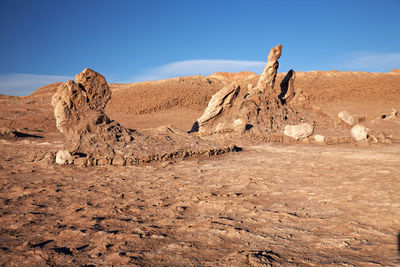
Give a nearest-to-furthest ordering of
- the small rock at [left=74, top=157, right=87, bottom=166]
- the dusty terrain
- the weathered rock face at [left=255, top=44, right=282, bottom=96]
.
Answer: the dusty terrain, the small rock at [left=74, top=157, right=87, bottom=166], the weathered rock face at [left=255, top=44, right=282, bottom=96]

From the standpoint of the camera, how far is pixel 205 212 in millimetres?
3104

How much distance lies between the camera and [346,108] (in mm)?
22859

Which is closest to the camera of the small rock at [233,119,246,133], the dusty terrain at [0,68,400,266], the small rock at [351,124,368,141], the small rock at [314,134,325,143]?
the dusty terrain at [0,68,400,266]

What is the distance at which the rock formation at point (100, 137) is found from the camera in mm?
5992

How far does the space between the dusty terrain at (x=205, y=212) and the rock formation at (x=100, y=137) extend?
32 centimetres

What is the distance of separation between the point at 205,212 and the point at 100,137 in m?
4.18

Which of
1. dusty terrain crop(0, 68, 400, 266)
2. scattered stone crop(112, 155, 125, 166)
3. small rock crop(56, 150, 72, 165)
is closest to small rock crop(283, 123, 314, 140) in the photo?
dusty terrain crop(0, 68, 400, 266)

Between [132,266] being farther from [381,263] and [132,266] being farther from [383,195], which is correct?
[383,195]

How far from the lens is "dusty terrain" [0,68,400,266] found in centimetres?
208

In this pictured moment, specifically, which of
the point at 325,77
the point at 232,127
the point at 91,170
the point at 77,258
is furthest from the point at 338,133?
the point at 325,77

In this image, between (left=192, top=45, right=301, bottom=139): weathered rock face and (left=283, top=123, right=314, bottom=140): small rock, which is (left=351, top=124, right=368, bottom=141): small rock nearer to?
(left=283, top=123, right=314, bottom=140): small rock

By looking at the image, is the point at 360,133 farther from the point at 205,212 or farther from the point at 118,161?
the point at 205,212

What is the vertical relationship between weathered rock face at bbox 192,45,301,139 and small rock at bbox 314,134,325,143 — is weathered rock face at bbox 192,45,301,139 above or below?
above

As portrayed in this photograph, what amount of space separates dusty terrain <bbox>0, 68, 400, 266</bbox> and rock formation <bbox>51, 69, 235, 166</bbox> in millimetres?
318
